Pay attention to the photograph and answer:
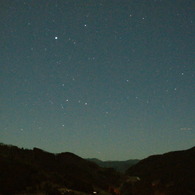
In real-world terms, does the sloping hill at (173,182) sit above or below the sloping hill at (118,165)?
below

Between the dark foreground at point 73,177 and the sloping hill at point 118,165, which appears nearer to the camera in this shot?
the dark foreground at point 73,177

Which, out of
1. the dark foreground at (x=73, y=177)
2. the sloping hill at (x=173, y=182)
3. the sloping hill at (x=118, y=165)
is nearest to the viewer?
the dark foreground at (x=73, y=177)

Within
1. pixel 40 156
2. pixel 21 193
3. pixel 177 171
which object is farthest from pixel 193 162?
pixel 21 193

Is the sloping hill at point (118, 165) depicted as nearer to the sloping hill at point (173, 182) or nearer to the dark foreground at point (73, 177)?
the dark foreground at point (73, 177)

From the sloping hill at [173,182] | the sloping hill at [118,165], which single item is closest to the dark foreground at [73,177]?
the sloping hill at [173,182]

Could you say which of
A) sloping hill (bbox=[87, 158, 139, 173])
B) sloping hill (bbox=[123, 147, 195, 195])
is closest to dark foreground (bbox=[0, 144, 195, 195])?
sloping hill (bbox=[123, 147, 195, 195])

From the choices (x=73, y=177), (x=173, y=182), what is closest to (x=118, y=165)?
(x=173, y=182)

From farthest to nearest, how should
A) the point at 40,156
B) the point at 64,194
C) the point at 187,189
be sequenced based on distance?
1. the point at 40,156
2. the point at 187,189
3. the point at 64,194

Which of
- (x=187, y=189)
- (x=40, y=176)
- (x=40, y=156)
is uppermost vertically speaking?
(x=40, y=156)

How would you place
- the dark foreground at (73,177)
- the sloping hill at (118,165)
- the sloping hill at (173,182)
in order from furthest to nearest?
the sloping hill at (118,165)
the sloping hill at (173,182)
the dark foreground at (73,177)

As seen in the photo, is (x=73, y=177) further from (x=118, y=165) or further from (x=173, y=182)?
(x=118, y=165)

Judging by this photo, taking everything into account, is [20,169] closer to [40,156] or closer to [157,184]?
[40,156]

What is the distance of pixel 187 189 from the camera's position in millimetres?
25969

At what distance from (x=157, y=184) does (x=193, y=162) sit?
11.2 m
